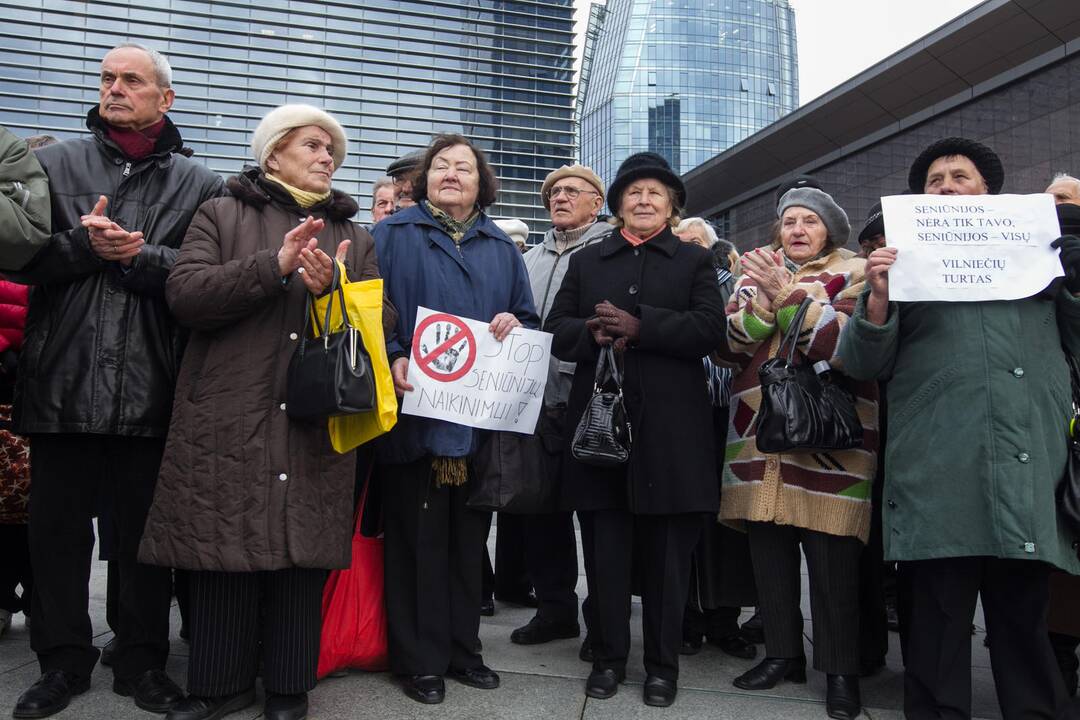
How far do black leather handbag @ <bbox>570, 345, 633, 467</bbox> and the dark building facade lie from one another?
779 centimetres

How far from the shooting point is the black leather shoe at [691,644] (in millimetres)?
4219

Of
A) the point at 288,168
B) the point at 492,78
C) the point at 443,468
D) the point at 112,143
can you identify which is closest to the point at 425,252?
the point at 288,168

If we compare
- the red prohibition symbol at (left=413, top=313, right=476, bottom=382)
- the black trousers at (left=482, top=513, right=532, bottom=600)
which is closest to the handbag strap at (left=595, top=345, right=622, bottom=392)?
the red prohibition symbol at (left=413, top=313, right=476, bottom=382)

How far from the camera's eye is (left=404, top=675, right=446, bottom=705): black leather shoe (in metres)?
3.38

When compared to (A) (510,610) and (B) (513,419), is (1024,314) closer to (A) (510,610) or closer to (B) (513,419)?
(B) (513,419)

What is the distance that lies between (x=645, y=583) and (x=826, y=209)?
5.95 feet

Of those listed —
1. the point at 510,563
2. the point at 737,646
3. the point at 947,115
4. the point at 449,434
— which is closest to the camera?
the point at 449,434

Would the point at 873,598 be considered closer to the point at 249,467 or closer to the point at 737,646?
the point at 737,646

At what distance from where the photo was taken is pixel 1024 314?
10.2 ft

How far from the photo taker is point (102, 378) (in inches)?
127

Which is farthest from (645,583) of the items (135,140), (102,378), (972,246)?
(135,140)

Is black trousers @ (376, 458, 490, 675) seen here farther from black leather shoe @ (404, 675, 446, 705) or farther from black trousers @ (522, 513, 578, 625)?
black trousers @ (522, 513, 578, 625)

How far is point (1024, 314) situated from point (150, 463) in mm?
3263

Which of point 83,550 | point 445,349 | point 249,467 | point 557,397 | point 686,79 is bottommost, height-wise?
point 83,550
